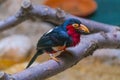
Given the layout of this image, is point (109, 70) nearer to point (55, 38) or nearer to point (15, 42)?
point (15, 42)

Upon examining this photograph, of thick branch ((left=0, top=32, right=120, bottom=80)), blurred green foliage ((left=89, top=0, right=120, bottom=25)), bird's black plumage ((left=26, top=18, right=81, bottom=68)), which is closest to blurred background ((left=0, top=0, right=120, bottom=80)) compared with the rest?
blurred green foliage ((left=89, top=0, right=120, bottom=25))

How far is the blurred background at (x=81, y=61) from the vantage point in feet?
7.89

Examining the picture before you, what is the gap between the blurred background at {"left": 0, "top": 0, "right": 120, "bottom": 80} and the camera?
241 cm

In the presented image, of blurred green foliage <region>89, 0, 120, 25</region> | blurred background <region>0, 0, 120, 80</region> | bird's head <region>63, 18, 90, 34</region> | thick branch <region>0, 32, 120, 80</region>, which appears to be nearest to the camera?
thick branch <region>0, 32, 120, 80</region>

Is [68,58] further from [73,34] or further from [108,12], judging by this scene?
[108,12]

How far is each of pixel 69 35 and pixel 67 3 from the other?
219 centimetres

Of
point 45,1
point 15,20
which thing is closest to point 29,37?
point 45,1

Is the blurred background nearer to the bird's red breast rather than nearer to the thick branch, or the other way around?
the thick branch

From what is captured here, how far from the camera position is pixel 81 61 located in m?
2.54

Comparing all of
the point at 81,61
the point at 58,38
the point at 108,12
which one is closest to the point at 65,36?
the point at 58,38

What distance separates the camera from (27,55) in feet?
8.66

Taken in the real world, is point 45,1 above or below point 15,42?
above

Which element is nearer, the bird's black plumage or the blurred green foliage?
the bird's black plumage

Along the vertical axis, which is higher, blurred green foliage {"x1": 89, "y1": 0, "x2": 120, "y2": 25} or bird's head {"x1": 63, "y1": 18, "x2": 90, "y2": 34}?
blurred green foliage {"x1": 89, "y1": 0, "x2": 120, "y2": 25}
